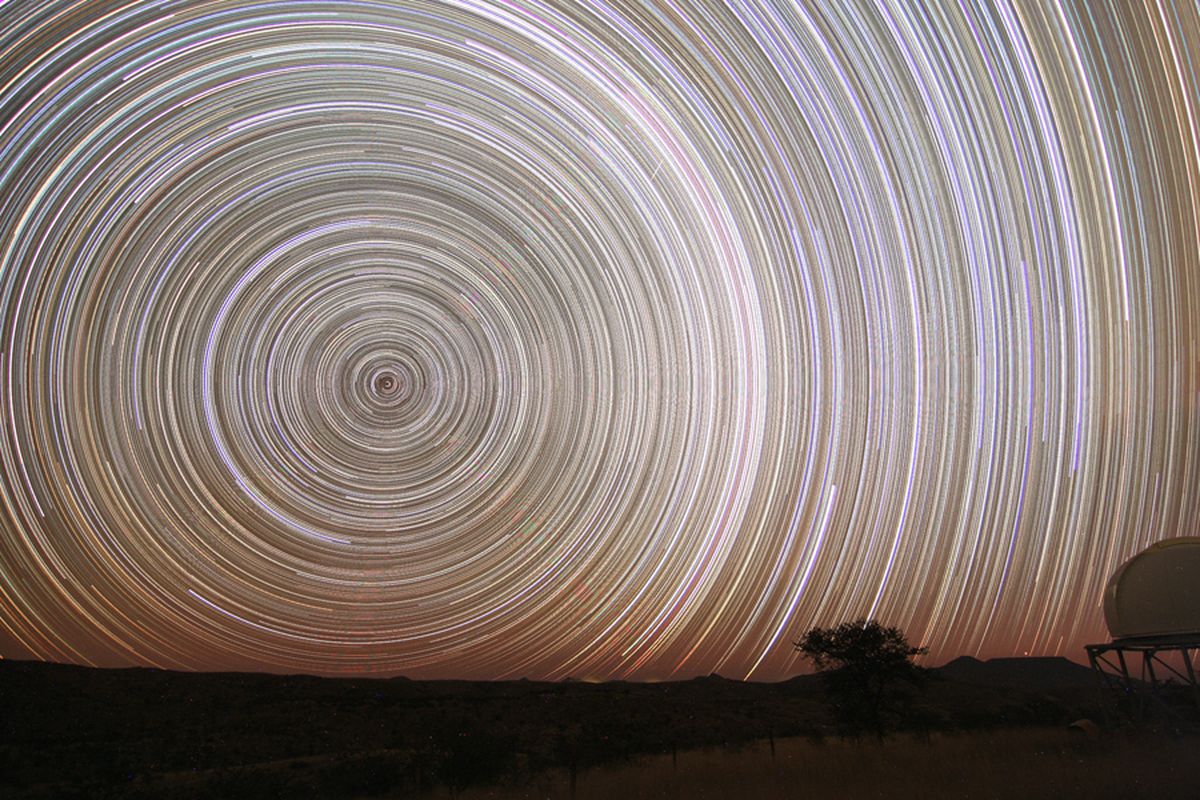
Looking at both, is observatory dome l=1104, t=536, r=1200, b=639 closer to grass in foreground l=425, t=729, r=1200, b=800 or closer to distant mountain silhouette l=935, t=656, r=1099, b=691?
grass in foreground l=425, t=729, r=1200, b=800

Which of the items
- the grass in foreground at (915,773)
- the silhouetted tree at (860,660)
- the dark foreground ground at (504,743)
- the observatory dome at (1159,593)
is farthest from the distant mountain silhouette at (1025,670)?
the grass in foreground at (915,773)

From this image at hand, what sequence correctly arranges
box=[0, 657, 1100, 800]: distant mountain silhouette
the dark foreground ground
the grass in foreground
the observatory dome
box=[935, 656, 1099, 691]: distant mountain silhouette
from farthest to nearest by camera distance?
box=[935, 656, 1099, 691]: distant mountain silhouette < the observatory dome < box=[0, 657, 1100, 800]: distant mountain silhouette < the dark foreground ground < the grass in foreground

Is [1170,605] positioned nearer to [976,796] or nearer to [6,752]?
[976,796]

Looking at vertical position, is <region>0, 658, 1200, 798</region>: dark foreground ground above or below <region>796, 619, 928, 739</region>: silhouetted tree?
below

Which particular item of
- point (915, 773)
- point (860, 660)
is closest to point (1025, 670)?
point (860, 660)

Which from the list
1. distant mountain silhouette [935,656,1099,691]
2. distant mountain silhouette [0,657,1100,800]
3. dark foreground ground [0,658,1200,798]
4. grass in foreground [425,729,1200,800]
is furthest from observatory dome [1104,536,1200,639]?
distant mountain silhouette [935,656,1099,691]

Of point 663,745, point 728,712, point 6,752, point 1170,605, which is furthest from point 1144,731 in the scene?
point 6,752

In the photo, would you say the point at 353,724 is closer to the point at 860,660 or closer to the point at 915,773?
the point at 860,660
